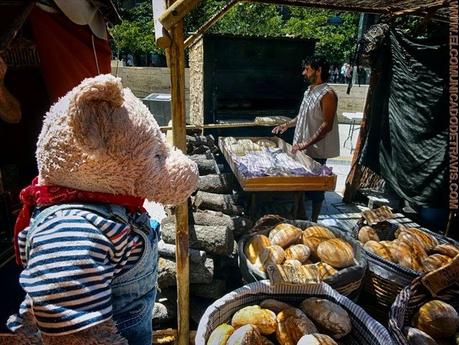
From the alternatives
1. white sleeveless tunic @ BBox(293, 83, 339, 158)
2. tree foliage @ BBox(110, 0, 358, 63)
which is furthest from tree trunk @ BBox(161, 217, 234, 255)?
tree foliage @ BBox(110, 0, 358, 63)

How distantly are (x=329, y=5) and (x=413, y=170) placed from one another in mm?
2662

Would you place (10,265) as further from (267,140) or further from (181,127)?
(267,140)

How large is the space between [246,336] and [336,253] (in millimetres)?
1140

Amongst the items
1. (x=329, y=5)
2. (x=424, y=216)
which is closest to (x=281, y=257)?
(x=329, y=5)

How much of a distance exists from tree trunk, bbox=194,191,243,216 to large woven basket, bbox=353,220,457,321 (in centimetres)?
185

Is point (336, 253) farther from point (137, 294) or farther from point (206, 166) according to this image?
point (206, 166)

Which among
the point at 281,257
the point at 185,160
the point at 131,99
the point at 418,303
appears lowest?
the point at 418,303

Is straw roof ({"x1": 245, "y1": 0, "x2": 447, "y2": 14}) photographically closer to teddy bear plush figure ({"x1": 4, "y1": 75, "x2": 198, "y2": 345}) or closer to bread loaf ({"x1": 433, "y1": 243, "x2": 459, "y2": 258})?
bread loaf ({"x1": 433, "y1": 243, "x2": 459, "y2": 258})

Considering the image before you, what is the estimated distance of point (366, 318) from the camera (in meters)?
2.15

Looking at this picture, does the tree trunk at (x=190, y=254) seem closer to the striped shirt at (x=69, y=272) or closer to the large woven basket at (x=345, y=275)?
the large woven basket at (x=345, y=275)

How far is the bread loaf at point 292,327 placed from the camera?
2.06 meters

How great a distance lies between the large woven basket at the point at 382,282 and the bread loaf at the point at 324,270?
1.58 feet

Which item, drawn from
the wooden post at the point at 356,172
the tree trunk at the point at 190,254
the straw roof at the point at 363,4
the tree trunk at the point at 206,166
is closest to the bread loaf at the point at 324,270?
the tree trunk at the point at 190,254

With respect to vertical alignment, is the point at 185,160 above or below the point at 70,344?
above
